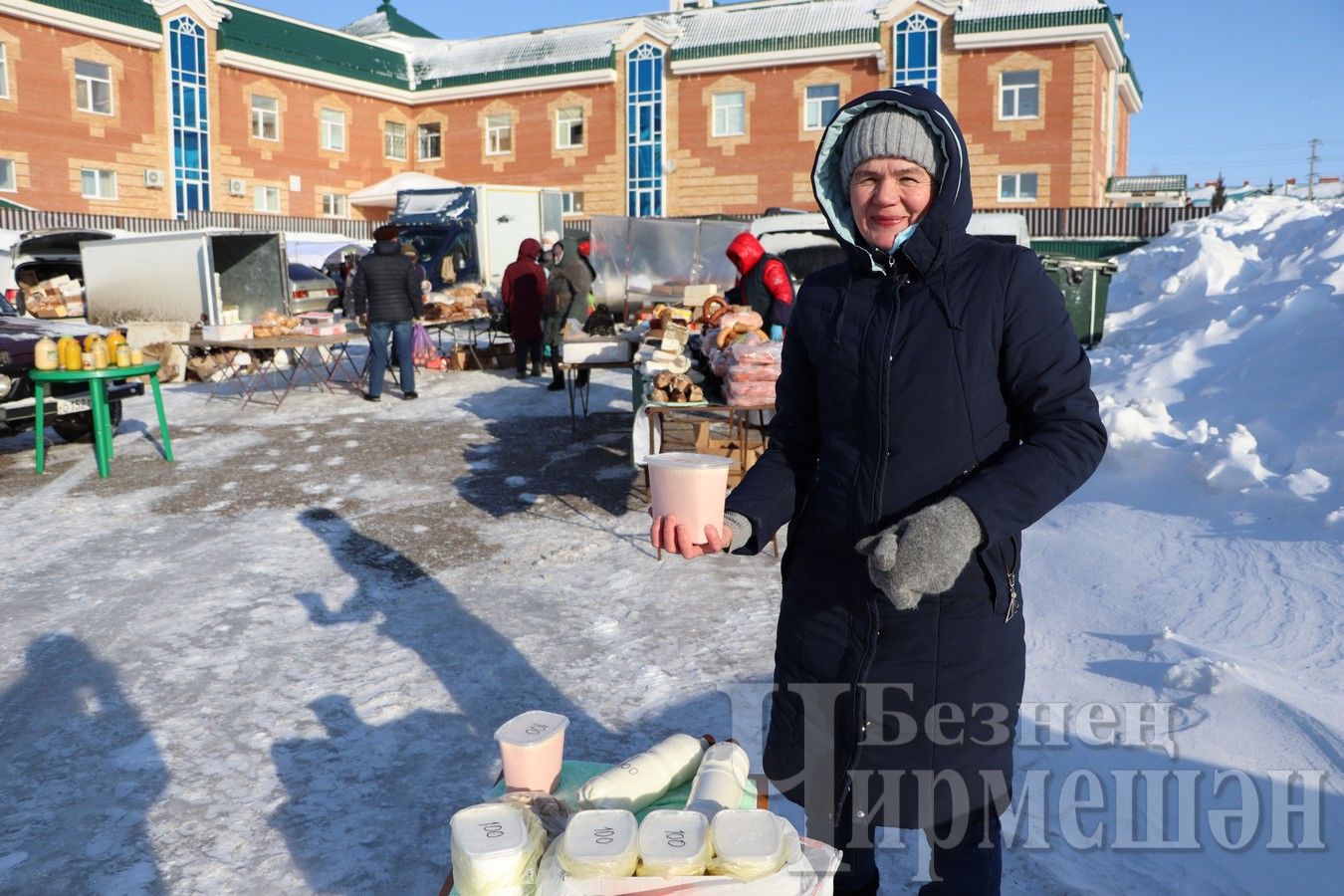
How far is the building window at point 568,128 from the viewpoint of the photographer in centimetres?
3503

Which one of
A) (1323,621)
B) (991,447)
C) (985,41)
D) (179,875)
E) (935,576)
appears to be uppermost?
(985,41)

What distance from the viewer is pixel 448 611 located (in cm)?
555

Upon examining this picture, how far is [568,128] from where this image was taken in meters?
35.3

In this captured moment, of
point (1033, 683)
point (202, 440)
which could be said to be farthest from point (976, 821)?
point (202, 440)

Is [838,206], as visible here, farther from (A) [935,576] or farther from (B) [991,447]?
(A) [935,576]

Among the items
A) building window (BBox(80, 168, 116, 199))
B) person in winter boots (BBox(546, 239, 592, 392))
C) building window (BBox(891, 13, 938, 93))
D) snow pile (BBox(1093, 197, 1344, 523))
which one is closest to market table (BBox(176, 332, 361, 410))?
person in winter boots (BBox(546, 239, 592, 392))

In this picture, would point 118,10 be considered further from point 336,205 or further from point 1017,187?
point 1017,187

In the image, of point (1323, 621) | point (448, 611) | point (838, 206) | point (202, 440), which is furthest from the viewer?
point (202, 440)

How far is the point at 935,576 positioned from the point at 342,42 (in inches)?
1519

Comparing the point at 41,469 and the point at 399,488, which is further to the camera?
the point at 41,469

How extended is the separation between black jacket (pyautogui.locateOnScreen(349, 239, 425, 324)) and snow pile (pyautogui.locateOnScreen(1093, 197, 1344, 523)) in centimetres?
779

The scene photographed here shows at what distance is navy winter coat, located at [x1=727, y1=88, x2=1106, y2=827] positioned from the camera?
6.68 ft

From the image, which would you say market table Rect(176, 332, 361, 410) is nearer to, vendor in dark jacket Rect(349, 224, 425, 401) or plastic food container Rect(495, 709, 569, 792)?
vendor in dark jacket Rect(349, 224, 425, 401)

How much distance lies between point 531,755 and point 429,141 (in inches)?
1530
